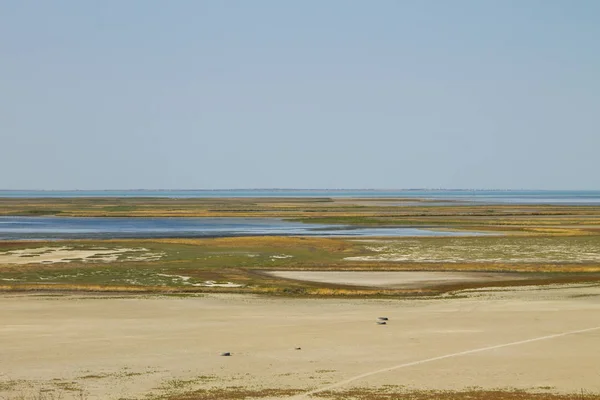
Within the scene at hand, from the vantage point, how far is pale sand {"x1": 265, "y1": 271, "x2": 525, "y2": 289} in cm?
4435

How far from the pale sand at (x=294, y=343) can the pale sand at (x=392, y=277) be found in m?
6.01

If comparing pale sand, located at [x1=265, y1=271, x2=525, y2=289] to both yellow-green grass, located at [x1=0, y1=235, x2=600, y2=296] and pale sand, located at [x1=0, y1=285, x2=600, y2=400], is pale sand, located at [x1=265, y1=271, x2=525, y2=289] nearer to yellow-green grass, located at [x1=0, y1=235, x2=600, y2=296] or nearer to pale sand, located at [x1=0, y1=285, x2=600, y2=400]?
yellow-green grass, located at [x1=0, y1=235, x2=600, y2=296]

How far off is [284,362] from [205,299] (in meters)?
13.9

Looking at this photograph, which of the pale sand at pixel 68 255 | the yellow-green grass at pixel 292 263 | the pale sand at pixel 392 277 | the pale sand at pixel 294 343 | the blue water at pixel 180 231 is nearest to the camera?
the pale sand at pixel 294 343

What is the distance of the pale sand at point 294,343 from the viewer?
74.7 feet

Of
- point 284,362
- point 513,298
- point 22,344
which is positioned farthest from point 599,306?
point 22,344

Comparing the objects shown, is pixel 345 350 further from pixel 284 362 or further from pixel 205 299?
pixel 205 299

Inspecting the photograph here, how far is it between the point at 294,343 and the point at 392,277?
1987 cm

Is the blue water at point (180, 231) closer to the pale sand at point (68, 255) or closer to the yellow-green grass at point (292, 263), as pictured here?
the yellow-green grass at point (292, 263)

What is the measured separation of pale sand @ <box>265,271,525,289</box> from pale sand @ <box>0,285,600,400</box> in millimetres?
6013

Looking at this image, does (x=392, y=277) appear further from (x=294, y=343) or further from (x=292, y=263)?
(x=294, y=343)

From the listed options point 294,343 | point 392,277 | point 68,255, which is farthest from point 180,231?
point 294,343

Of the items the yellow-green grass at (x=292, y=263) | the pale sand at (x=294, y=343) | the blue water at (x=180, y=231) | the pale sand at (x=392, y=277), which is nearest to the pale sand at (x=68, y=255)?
the yellow-green grass at (x=292, y=263)

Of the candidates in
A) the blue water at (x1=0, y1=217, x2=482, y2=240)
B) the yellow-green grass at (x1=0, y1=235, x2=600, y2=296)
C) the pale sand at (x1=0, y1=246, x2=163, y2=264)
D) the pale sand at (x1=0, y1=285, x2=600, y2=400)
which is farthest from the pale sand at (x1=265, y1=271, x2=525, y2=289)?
the blue water at (x1=0, y1=217, x2=482, y2=240)
